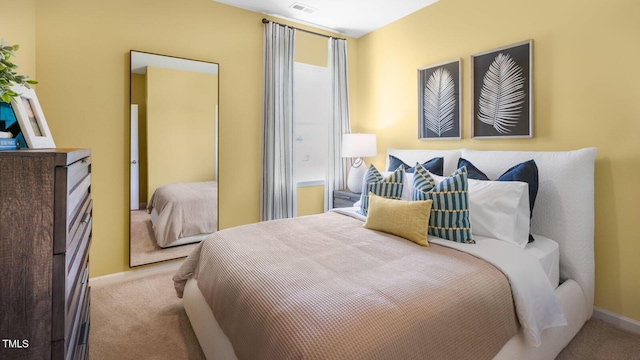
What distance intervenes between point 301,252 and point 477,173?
152cm

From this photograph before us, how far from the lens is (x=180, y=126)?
298 centimetres

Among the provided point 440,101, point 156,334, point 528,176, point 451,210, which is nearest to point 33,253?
point 156,334

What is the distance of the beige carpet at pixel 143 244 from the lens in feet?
9.29

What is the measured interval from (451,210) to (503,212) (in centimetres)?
36

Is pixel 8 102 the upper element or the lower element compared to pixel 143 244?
upper

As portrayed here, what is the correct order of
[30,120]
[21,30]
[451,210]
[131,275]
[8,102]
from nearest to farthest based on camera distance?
[8,102], [30,120], [451,210], [21,30], [131,275]

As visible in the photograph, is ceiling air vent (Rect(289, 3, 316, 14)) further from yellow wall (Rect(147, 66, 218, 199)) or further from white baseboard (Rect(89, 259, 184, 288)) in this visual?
white baseboard (Rect(89, 259, 184, 288))

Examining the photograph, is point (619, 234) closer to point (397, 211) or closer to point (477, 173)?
point (477, 173)

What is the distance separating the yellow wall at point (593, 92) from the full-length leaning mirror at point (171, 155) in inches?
97.3

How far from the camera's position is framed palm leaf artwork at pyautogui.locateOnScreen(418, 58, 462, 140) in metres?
2.98

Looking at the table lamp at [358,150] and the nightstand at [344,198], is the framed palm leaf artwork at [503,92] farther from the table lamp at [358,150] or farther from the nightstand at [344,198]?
the nightstand at [344,198]

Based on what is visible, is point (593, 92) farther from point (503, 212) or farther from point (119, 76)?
point (119, 76)

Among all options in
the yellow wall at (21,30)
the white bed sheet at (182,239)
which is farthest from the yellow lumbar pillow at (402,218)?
the yellow wall at (21,30)

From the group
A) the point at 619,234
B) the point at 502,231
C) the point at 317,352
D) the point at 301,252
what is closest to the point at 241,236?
the point at 301,252
